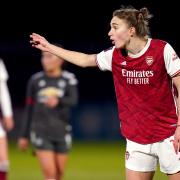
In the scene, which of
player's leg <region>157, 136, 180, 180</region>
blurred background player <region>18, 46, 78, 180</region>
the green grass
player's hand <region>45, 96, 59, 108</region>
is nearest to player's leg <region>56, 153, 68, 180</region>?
blurred background player <region>18, 46, 78, 180</region>

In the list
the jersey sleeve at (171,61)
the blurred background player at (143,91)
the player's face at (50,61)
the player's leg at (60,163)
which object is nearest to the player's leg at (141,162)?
the blurred background player at (143,91)

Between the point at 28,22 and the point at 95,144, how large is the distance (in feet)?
36.1

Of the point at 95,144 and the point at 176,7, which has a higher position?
the point at 176,7

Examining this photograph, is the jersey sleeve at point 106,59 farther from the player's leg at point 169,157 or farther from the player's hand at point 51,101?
the player's hand at point 51,101

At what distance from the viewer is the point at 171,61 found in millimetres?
6008

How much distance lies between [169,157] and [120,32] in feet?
3.72

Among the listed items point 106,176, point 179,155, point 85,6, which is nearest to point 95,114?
point 106,176

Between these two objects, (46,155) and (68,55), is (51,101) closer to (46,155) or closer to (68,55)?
(46,155)

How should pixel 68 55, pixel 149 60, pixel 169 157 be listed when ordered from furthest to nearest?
pixel 68 55 < pixel 169 157 < pixel 149 60

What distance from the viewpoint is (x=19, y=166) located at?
47.1 feet

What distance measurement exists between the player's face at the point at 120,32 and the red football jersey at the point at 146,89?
0.14 meters

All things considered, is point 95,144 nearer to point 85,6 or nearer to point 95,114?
point 95,114

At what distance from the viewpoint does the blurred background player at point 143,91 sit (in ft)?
20.0

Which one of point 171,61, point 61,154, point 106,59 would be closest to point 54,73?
point 61,154
